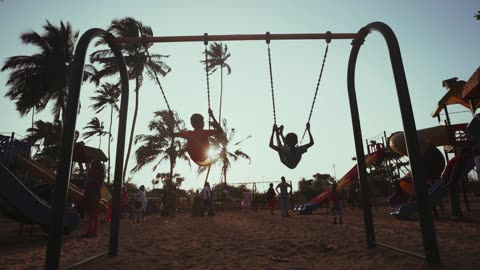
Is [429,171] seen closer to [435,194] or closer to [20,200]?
[435,194]

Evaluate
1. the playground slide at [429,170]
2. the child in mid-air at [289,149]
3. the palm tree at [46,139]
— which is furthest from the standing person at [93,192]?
the palm tree at [46,139]

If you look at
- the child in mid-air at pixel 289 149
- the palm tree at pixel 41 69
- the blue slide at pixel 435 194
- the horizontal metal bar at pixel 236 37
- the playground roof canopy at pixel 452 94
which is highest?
the palm tree at pixel 41 69

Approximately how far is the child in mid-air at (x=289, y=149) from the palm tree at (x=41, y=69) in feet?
62.7

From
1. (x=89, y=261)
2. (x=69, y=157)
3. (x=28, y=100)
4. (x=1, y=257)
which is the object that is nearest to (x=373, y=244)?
(x=89, y=261)

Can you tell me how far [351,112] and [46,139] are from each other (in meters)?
37.5

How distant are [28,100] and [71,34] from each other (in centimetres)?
→ 595

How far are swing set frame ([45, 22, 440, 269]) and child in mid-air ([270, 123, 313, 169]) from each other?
5.89 feet

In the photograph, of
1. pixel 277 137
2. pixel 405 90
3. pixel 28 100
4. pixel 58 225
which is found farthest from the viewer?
pixel 28 100

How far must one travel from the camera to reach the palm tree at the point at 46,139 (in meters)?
31.2

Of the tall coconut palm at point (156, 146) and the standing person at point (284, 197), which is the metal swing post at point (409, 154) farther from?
the tall coconut palm at point (156, 146)

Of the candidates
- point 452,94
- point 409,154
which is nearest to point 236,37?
point 409,154

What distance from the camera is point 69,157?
132 inches

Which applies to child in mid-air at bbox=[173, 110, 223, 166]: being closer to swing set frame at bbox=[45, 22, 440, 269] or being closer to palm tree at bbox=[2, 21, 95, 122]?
swing set frame at bbox=[45, 22, 440, 269]

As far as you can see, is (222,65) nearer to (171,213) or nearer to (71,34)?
(71,34)
